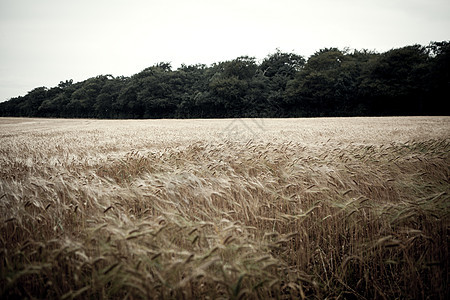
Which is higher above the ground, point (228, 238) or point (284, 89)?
point (284, 89)

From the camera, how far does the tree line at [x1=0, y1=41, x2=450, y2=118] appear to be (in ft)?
132

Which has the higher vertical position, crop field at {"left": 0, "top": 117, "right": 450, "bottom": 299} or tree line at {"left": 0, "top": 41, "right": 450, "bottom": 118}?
tree line at {"left": 0, "top": 41, "right": 450, "bottom": 118}

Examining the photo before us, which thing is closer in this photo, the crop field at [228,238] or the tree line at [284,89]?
the crop field at [228,238]

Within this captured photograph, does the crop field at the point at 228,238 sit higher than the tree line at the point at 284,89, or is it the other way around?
the tree line at the point at 284,89

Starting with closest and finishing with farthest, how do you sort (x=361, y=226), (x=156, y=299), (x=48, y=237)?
1. (x=156, y=299)
2. (x=48, y=237)
3. (x=361, y=226)

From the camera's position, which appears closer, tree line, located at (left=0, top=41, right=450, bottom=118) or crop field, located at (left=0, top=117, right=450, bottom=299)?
crop field, located at (left=0, top=117, right=450, bottom=299)

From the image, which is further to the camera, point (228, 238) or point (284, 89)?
point (284, 89)

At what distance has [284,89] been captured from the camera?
54.8 m

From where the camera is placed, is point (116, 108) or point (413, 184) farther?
point (116, 108)

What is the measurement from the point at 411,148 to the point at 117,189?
634cm

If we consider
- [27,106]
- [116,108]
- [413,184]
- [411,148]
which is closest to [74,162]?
[413,184]

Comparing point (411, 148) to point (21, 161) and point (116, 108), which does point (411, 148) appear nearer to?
point (21, 161)

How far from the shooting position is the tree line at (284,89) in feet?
132

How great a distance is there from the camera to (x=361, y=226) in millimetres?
2309
